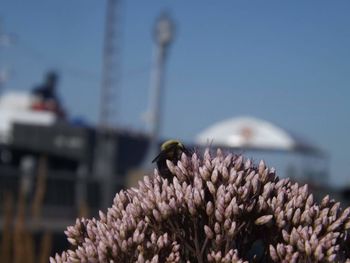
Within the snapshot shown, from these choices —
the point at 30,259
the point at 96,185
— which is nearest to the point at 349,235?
the point at 30,259

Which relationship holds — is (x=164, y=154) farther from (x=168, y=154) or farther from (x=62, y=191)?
(x=62, y=191)

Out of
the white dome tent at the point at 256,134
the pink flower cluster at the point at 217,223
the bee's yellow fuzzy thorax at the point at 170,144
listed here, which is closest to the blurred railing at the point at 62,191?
the white dome tent at the point at 256,134

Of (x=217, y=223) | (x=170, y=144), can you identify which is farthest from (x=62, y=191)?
(x=217, y=223)

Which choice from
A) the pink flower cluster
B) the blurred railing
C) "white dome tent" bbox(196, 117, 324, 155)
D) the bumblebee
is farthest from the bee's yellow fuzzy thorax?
"white dome tent" bbox(196, 117, 324, 155)

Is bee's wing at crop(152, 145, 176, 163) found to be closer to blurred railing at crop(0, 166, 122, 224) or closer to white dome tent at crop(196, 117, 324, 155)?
blurred railing at crop(0, 166, 122, 224)

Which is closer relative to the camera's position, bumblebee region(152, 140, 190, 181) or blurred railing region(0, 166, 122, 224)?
bumblebee region(152, 140, 190, 181)
